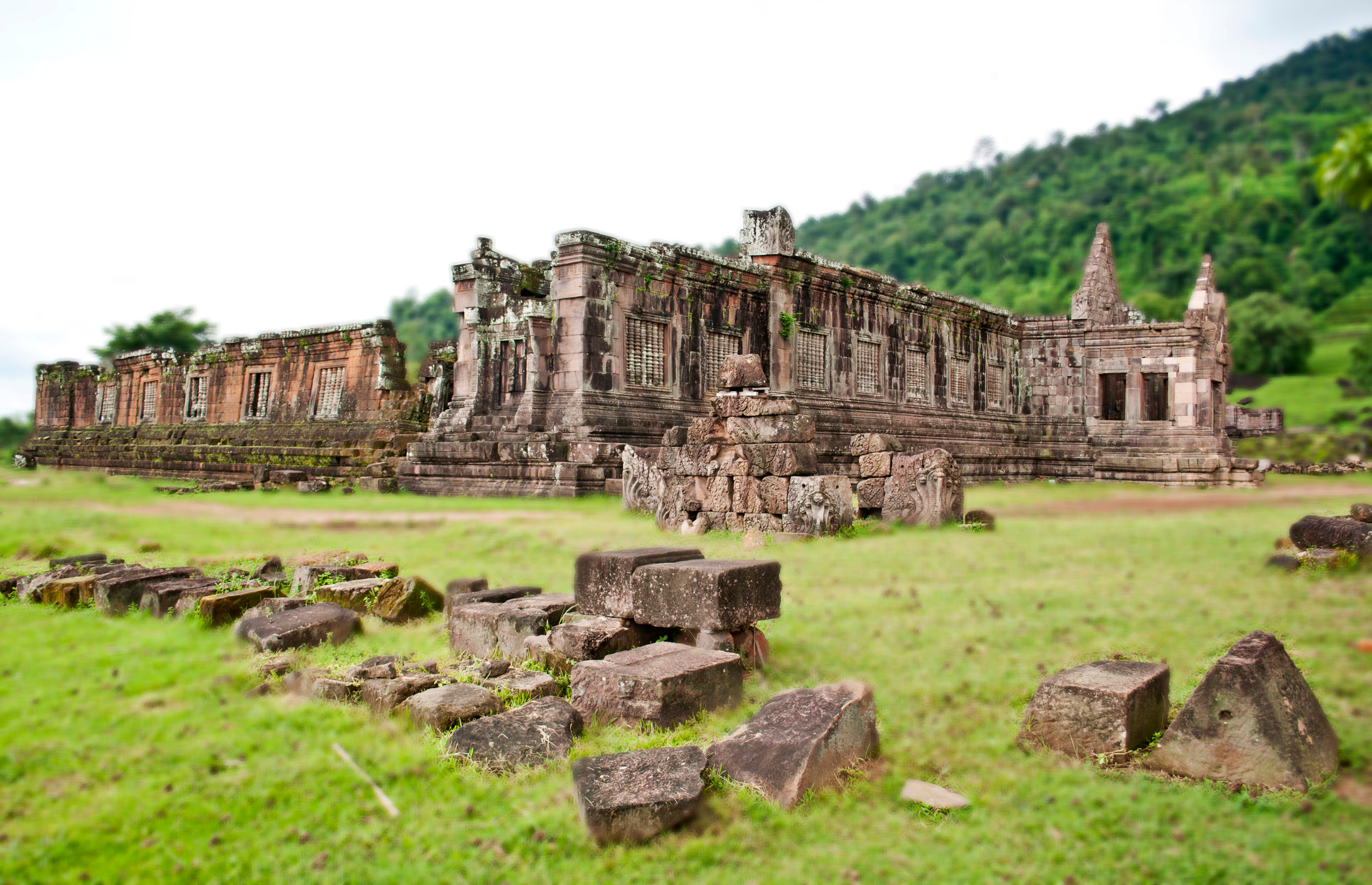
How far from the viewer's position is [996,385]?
79.0ft

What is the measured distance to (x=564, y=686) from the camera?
17.3ft

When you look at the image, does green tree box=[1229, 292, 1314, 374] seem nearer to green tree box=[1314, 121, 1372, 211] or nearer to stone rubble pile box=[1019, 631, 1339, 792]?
stone rubble pile box=[1019, 631, 1339, 792]

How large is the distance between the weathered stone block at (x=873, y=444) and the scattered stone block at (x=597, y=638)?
264 inches

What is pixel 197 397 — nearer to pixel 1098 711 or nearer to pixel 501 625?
pixel 501 625

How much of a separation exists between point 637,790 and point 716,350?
13.7 m

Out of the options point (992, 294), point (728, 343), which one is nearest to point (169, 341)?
point (728, 343)

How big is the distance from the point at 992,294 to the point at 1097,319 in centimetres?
5244

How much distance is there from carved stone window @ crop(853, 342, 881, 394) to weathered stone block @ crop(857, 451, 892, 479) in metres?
7.94

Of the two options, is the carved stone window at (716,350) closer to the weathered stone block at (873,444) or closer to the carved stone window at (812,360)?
the carved stone window at (812,360)

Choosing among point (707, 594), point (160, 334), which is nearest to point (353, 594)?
point (707, 594)

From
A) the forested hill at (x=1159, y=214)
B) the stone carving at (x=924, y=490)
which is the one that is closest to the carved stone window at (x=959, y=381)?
the stone carving at (x=924, y=490)

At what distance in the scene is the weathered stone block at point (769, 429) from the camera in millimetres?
10773

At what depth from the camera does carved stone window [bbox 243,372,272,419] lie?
2316 centimetres

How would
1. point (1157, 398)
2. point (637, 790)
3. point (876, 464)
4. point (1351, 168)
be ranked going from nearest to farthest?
point (1351, 168) → point (637, 790) → point (876, 464) → point (1157, 398)
